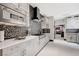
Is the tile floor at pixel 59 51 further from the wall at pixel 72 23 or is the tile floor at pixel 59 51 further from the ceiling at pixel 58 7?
the wall at pixel 72 23

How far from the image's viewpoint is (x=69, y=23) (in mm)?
7977

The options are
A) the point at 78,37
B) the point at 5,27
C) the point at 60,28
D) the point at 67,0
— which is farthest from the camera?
the point at 60,28

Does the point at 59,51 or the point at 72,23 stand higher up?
the point at 72,23

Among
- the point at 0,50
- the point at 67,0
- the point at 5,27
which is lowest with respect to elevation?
the point at 0,50

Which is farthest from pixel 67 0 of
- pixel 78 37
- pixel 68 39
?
pixel 68 39

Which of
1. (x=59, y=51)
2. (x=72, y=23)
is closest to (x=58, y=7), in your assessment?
(x=59, y=51)

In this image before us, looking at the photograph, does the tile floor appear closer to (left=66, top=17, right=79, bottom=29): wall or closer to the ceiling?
the ceiling

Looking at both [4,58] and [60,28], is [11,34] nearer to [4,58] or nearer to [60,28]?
[4,58]

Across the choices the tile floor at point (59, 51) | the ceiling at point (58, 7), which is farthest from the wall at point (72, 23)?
the tile floor at point (59, 51)

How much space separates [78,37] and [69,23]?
1.94 metres

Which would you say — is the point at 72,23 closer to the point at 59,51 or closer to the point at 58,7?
the point at 58,7

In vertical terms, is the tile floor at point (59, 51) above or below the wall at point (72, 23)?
below

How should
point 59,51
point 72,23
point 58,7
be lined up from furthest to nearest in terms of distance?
point 72,23
point 58,7
point 59,51

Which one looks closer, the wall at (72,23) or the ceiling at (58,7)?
the ceiling at (58,7)
